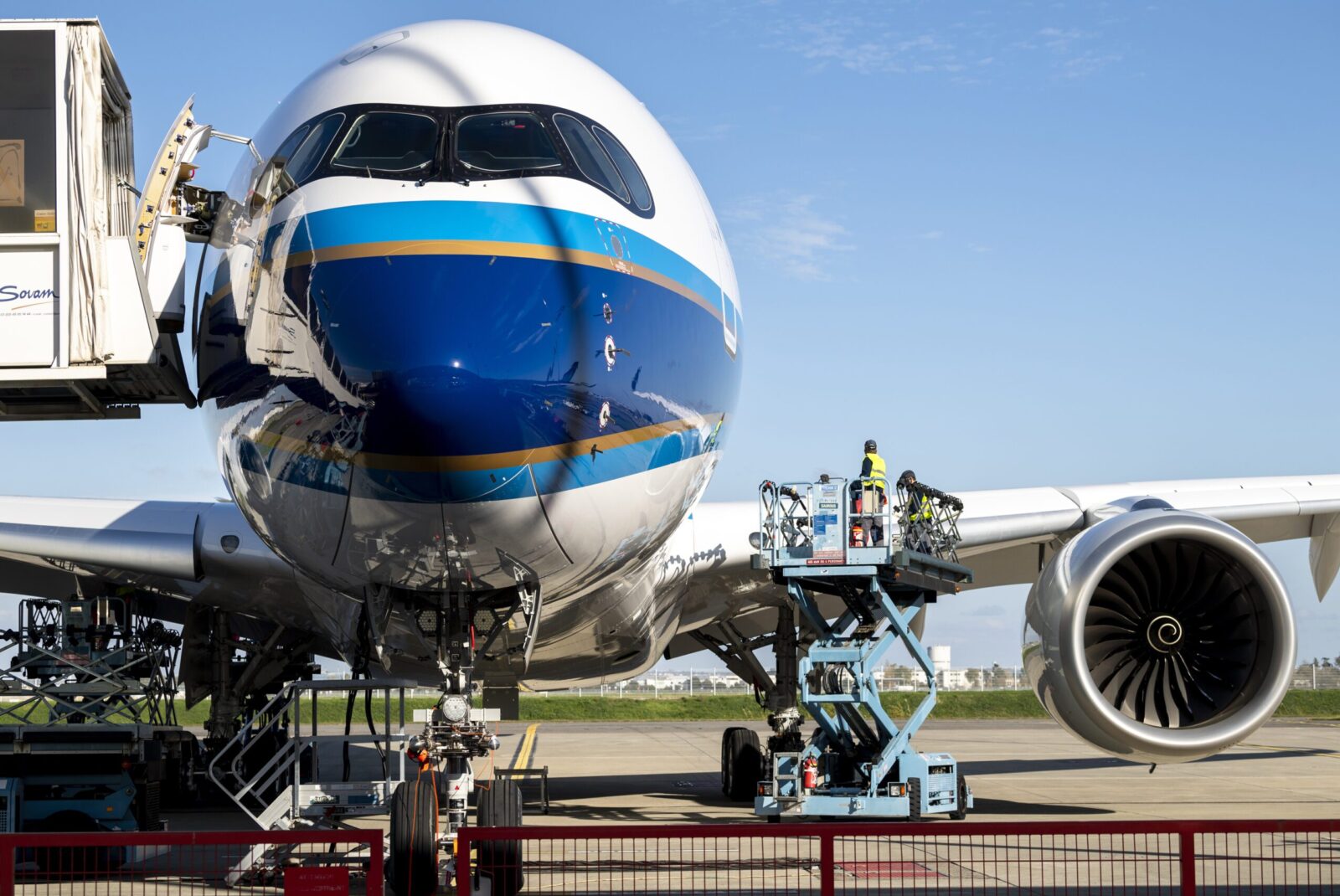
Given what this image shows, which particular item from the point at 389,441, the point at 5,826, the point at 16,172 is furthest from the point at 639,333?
the point at 5,826

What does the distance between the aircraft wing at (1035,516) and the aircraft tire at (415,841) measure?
474 cm

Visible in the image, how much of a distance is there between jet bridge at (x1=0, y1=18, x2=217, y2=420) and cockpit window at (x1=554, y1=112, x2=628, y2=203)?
237 centimetres

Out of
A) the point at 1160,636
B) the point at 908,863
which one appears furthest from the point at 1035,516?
the point at 908,863

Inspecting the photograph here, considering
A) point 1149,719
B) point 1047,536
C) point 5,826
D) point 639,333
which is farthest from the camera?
point 1047,536

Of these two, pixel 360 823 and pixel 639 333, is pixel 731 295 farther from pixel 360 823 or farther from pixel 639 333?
pixel 360 823

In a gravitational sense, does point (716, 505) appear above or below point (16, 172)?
below

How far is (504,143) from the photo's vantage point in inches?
278

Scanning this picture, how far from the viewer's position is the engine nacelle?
35.1ft

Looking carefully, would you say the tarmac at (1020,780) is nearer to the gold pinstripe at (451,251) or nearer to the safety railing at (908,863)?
the safety railing at (908,863)

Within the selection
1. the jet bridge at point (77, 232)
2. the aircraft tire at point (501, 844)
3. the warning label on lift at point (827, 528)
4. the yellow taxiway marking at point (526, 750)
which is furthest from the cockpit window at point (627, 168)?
the yellow taxiway marking at point (526, 750)

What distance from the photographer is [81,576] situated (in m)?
13.5

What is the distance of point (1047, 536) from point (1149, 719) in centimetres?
241

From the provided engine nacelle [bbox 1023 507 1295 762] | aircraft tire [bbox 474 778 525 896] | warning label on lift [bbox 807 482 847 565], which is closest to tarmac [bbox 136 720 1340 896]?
aircraft tire [bbox 474 778 525 896]

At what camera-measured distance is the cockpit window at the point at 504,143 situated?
690cm
